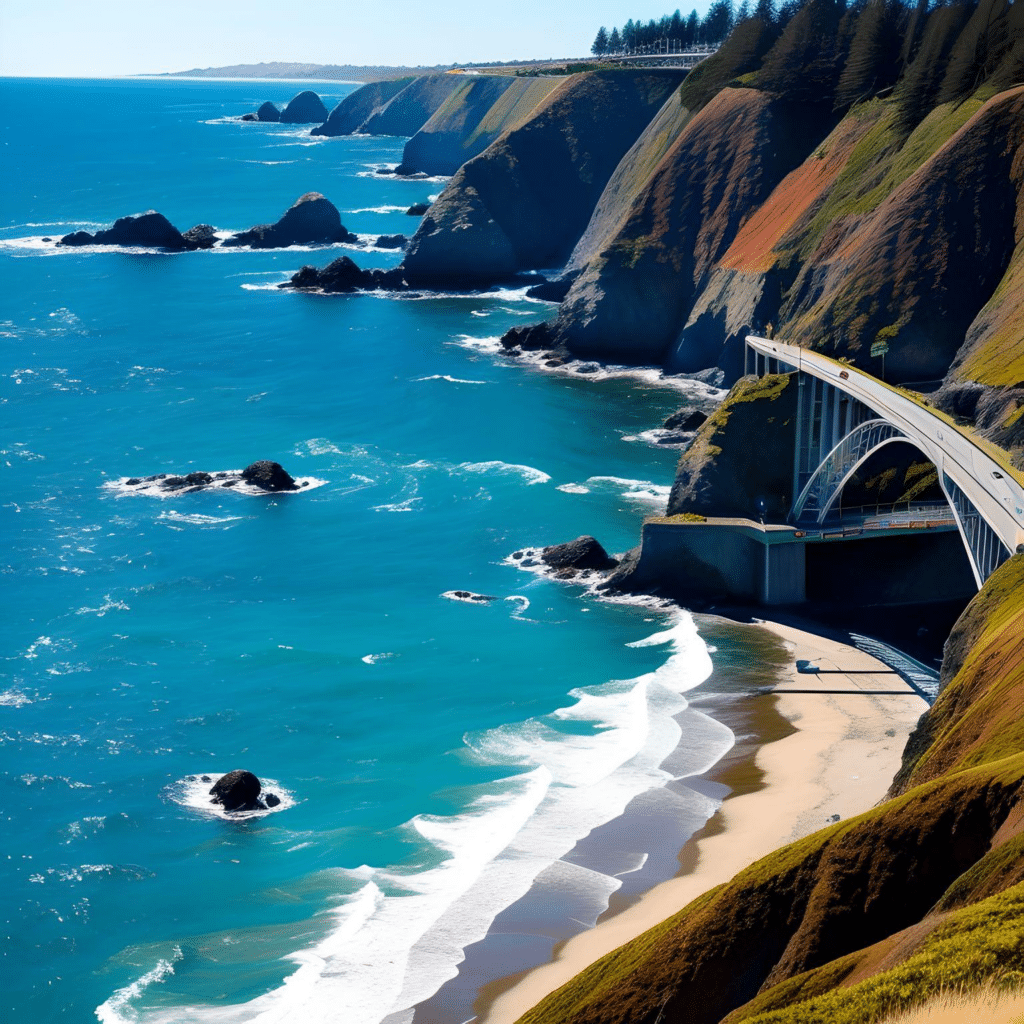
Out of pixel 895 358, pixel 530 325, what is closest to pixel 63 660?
pixel 895 358

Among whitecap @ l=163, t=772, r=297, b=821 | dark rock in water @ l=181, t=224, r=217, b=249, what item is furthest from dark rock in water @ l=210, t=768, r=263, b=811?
dark rock in water @ l=181, t=224, r=217, b=249

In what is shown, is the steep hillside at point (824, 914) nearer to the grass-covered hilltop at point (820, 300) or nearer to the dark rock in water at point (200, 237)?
the grass-covered hilltop at point (820, 300)

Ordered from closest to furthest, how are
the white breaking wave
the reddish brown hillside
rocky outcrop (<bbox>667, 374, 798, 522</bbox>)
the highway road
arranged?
the white breaking wave < the highway road < rocky outcrop (<bbox>667, 374, 798, 522</bbox>) < the reddish brown hillside

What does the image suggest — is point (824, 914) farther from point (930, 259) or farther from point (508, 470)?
point (930, 259)

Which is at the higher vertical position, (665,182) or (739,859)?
(665,182)

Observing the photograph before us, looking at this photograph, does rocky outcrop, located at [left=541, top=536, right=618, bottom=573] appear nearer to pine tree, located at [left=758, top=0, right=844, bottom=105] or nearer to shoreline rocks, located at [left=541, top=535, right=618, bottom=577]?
shoreline rocks, located at [left=541, top=535, right=618, bottom=577]

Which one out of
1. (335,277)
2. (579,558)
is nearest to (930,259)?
(579,558)

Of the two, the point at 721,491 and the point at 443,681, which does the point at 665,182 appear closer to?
the point at 721,491

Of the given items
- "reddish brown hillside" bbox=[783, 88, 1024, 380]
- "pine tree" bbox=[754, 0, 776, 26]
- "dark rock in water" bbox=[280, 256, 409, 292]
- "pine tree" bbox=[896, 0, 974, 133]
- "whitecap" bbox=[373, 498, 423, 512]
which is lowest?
"whitecap" bbox=[373, 498, 423, 512]
